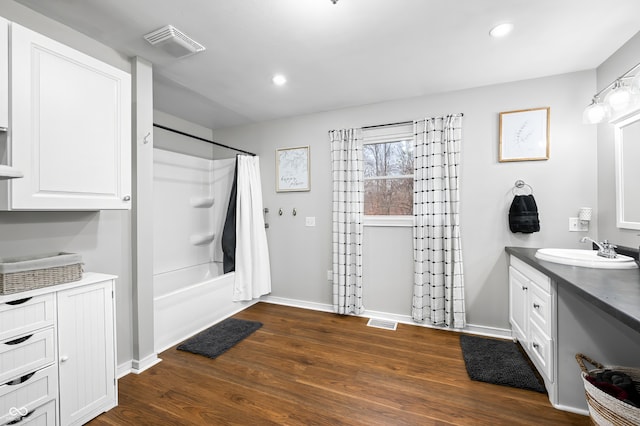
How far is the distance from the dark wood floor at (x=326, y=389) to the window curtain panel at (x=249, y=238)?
0.82 meters

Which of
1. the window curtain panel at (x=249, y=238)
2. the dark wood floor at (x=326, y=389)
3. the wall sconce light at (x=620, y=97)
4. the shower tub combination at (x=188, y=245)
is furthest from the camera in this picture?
the window curtain panel at (x=249, y=238)

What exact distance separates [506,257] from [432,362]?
1.25 metres

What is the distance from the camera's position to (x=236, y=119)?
3.57 m

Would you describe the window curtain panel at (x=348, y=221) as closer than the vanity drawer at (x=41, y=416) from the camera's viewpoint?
No

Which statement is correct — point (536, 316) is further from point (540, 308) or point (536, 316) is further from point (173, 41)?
point (173, 41)

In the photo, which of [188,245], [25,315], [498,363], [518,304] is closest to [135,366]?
[25,315]

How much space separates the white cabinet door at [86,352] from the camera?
1458 mm

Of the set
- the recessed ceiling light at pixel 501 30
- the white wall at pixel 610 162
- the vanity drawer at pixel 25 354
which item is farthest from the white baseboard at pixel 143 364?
the white wall at pixel 610 162

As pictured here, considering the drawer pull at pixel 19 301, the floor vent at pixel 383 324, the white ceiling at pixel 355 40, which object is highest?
the white ceiling at pixel 355 40

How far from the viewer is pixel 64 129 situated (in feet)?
4.87

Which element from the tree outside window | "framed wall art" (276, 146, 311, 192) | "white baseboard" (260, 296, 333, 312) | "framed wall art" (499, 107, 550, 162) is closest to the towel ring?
"framed wall art" (499, 107, 550, 162)

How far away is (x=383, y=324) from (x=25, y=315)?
274 cm

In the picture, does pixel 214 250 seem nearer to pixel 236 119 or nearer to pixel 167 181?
pixel 167 181

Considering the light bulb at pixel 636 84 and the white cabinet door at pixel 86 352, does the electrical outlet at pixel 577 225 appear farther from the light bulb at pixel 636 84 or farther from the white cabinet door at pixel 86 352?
the white cabinet door at pixel 86 352
